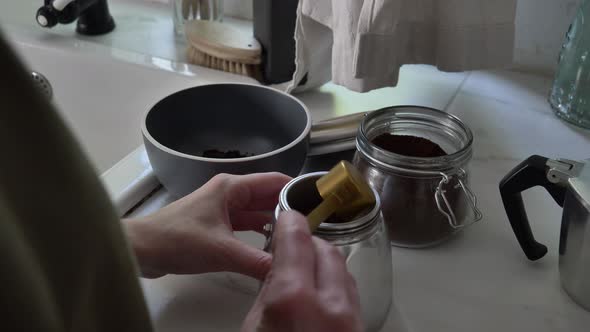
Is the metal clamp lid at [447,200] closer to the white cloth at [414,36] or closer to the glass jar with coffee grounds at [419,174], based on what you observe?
the glass jar with coffee grounds at [419,174]

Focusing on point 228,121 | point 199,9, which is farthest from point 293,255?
point 199,9

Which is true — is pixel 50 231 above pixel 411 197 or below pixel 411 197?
above

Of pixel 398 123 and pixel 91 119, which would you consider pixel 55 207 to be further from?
pixel 91 119

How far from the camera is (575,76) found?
663mm

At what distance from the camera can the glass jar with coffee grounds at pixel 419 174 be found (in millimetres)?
456

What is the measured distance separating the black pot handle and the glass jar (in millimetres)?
128

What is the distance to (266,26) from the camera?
2.30 ft

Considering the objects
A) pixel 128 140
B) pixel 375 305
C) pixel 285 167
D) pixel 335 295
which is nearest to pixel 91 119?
pixel 128 140

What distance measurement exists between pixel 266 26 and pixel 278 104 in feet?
0.50

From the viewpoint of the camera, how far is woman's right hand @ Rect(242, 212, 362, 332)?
0.23m

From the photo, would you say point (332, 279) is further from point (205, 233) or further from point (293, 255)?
point (205, 233)

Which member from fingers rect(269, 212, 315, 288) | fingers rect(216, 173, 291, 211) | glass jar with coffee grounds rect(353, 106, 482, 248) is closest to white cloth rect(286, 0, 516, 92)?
glass jar with coffee grounds rect(353, 106, 482, 248)

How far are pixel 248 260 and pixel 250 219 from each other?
3.0 inches

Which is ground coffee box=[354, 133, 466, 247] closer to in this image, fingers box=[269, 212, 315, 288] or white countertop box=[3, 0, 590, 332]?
white countertop box=[3, 0, 590, 332]
